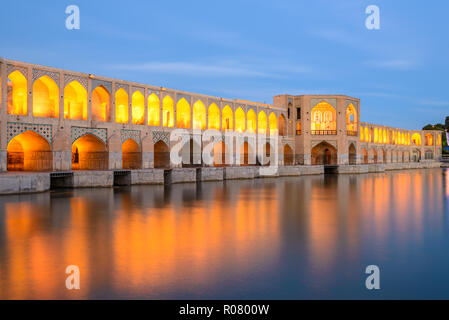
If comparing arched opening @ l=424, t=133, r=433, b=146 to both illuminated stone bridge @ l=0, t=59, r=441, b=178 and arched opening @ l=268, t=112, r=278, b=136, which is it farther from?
arched opening @ l=268, t=112, r=278, b=136

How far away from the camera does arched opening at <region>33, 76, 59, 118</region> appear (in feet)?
53.7

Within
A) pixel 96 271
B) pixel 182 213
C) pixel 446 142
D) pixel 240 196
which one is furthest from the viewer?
pixel 446 142

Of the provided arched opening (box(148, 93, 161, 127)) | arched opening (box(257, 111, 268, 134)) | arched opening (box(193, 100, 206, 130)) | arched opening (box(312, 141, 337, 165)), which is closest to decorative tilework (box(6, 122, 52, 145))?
arched opening (box(148, 93, 161, 127))

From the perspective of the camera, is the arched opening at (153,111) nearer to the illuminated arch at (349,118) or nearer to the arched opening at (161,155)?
the arched opening at (161,155)

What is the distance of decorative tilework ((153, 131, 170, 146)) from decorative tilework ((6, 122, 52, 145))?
574 cm

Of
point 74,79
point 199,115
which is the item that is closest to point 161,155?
point 199,115

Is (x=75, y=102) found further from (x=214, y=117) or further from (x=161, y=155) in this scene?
(x=214, y=117)

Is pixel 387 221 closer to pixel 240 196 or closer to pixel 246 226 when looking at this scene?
pixel 246 226

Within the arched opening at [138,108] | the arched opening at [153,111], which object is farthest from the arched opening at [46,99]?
the arched opening at [153,111]

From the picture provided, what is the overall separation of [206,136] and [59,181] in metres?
10.1

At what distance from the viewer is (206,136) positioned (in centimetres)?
2409

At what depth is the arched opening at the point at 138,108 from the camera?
20453 millimetres
